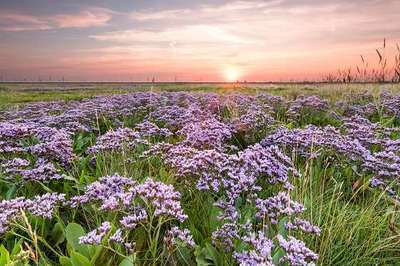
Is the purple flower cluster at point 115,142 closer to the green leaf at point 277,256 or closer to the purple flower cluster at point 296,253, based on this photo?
the green leaf at point 277,256

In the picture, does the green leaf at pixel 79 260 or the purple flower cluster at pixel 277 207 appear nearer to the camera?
the green leaf at pixel 79 260

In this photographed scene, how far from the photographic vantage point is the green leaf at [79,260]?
315cm

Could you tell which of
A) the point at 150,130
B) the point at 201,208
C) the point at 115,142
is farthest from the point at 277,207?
the point at 150,130

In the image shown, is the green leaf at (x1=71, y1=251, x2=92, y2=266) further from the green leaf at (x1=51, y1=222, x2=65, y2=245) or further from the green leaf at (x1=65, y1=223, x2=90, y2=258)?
the green leaf at (x1=51, y1=222, x2=65, y2=245)

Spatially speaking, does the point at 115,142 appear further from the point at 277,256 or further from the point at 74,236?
the point at 277,256

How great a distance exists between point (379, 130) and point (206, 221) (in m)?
4.41

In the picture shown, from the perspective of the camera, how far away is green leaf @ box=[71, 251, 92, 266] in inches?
124

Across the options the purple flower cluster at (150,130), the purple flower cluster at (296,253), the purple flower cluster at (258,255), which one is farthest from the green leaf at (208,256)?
the purple flower cluster at (150,130)

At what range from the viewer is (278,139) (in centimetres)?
599

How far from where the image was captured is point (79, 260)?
3170 mm

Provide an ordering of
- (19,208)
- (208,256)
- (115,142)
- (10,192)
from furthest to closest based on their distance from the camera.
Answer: (115,142), (10,192), (19,208), (208,256)

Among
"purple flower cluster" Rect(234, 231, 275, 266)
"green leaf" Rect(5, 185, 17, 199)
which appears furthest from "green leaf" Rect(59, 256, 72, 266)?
"green leaf" Rect(5, 185, 17, 199)

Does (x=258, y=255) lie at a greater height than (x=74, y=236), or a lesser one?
greater

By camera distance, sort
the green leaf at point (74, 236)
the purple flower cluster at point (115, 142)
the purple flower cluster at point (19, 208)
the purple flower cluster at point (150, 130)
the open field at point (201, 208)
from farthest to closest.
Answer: the purple flower cluster at point (150, 130)
the purple flower cluster at point (115, 142)
the green leaf at point (74, 236)
the purple flower cluster at point (19, 208)
the open field at point (201, 208)
